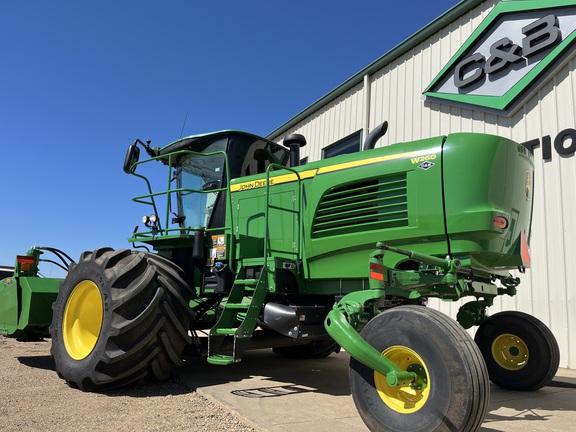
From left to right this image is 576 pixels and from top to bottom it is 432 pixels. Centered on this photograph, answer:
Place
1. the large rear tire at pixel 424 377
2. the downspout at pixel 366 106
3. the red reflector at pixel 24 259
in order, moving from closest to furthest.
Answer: the large rear tire at pixel 424 377, the red reflector at pixel 24 259, the downspout at pixel 366 106

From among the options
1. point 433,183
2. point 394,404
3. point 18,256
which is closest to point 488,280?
point 433,183

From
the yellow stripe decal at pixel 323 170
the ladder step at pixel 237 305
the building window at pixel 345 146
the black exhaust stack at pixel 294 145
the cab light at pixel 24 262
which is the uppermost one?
the building window at pixel 345 146

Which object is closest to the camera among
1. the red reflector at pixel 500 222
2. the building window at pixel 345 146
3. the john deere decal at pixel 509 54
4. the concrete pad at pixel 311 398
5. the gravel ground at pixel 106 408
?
the gravel ground at pixel 106 408

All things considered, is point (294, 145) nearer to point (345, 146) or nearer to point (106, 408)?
point (106, 408)

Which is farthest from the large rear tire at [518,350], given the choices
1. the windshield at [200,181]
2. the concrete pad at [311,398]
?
the windshield at [200,181]

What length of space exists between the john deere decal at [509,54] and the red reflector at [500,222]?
190 inches

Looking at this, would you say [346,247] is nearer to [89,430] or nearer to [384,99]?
[89,430]

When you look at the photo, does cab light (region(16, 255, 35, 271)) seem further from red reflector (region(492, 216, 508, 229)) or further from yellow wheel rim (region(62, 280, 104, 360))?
red reflector (region(492, 216, 508, 229))

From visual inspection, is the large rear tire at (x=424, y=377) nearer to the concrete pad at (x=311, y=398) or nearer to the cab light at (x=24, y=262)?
the concrete pad at (x=311, y=398)

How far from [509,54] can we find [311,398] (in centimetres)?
694

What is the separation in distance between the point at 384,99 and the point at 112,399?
878 centimetres

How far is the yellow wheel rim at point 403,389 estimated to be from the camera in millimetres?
3166

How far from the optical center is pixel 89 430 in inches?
139

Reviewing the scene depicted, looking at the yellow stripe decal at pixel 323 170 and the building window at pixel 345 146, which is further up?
the building window at pixel 345 146
